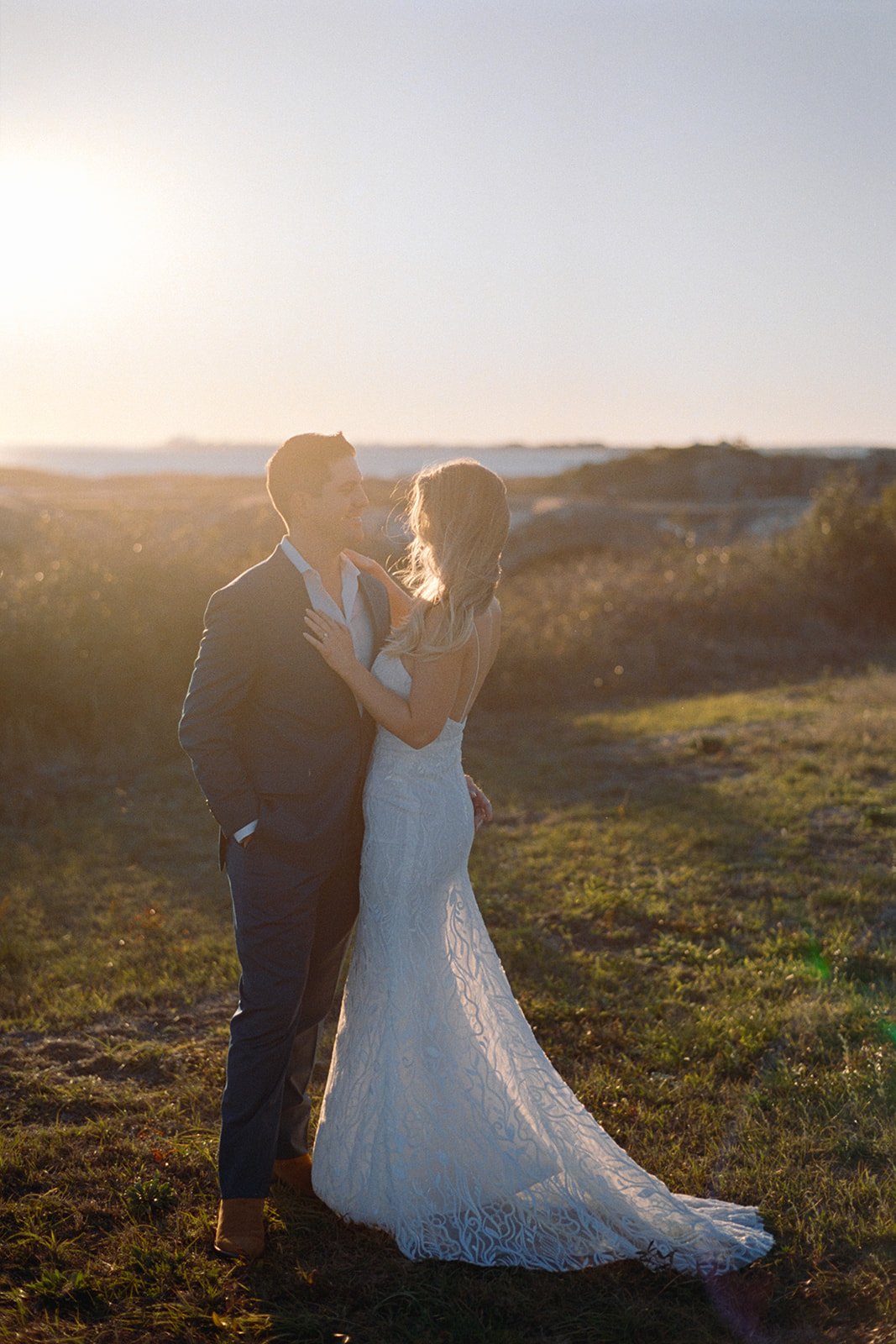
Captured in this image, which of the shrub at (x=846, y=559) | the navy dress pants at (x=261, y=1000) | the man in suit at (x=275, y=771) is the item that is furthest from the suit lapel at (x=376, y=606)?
the shrub at (x=846, y=559)

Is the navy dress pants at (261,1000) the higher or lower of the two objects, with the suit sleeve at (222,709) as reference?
lower

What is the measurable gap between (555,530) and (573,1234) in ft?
60.6

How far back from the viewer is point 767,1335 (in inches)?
118

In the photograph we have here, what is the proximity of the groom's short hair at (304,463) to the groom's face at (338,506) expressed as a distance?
0.02m

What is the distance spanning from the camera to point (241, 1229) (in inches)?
131

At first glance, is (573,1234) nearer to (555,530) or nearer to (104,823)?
(104,823)

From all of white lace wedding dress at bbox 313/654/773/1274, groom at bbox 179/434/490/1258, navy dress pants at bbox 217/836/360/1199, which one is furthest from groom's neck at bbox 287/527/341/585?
navy dress pants at bbox 217/836/360/1199

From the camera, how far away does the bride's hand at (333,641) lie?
3201 millimetres

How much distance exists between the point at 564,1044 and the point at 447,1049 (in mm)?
1635

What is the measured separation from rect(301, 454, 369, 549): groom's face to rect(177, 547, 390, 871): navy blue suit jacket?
15cm

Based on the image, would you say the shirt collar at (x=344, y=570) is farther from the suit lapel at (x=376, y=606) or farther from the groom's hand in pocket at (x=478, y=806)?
the groom's hand in pocket at (x=478, y=806)

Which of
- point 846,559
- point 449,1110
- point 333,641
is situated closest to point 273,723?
point 333,641

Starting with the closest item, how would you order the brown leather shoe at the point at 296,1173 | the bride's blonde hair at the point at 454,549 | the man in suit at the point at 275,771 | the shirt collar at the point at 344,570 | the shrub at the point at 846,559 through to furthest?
the bride's blonde hair at the point at 454,549
the man in suit at the point at 275,771
the shirt collar at the point at 344,570
the brown leather shoe at the point at 296,1173
the shrub at the point at 846,559

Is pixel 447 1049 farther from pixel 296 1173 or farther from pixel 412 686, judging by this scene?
pixel 412 686
